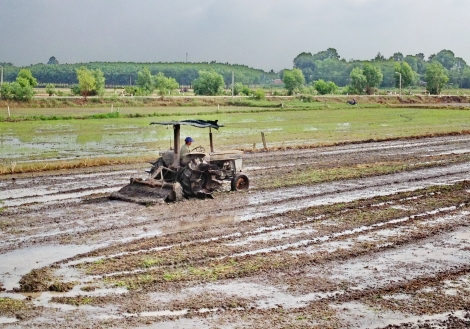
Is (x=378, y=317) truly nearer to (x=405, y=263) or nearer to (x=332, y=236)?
(x=405, y=263)

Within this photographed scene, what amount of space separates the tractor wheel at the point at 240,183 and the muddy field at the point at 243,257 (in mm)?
287

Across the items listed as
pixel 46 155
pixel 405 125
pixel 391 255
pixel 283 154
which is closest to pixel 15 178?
pixel 46 155

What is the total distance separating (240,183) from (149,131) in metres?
25.7

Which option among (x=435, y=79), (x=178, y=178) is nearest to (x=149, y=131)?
(x=178, y=178)

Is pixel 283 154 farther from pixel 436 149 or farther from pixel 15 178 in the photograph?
pixel 15 178

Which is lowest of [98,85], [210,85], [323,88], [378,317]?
[378,317]

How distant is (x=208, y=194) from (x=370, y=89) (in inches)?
3914

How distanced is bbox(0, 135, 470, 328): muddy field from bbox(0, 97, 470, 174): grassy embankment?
828 cm

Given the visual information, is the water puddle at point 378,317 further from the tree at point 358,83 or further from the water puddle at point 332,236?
the tree at point 358,83

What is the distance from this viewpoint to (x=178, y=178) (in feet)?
65.7

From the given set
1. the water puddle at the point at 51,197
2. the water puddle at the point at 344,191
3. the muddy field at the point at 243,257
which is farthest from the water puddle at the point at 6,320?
the water puddle at the point at 51,197

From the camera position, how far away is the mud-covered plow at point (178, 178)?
19.5 m

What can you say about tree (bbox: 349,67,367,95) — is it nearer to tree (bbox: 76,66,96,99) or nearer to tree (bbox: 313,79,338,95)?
tree (bbox: 313,79,338,95)

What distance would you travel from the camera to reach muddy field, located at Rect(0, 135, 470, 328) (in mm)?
11203
